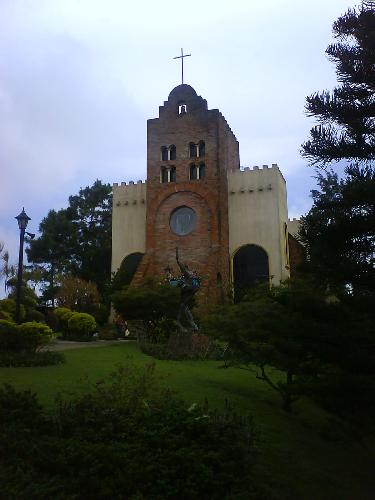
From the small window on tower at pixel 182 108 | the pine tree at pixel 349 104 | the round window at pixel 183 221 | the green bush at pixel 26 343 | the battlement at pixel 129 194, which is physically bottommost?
the green bush at pixel 26 343

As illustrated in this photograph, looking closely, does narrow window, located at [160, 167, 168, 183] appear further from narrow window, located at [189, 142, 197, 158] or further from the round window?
the round window

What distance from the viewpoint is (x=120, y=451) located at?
16.9ft

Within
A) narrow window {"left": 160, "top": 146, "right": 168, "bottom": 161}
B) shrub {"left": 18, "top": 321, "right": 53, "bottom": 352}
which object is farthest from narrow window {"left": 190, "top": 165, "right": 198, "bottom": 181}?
shrub {"left": 18, "top": 321, "right": 53, "bottom": 352}

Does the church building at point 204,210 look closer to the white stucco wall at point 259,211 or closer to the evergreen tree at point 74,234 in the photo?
the white stucco wall at point 259,211

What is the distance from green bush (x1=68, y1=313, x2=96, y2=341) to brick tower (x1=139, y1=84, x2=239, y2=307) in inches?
248

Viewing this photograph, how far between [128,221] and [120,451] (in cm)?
2538

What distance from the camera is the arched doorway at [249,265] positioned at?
27.0 m

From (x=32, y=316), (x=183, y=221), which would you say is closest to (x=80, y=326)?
(x=32, y=316)

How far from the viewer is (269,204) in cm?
2755

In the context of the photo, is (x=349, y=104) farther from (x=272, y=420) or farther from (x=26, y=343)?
(x=26, y=343)

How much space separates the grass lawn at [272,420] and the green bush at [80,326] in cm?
670

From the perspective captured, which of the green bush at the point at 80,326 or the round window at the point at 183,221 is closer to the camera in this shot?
the green bush at the point at 80,326

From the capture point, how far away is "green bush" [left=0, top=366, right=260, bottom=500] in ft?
15.2

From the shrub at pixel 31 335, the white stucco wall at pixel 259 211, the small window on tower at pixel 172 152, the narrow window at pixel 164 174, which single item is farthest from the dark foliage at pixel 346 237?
the small window on tower at pixel 172 152
